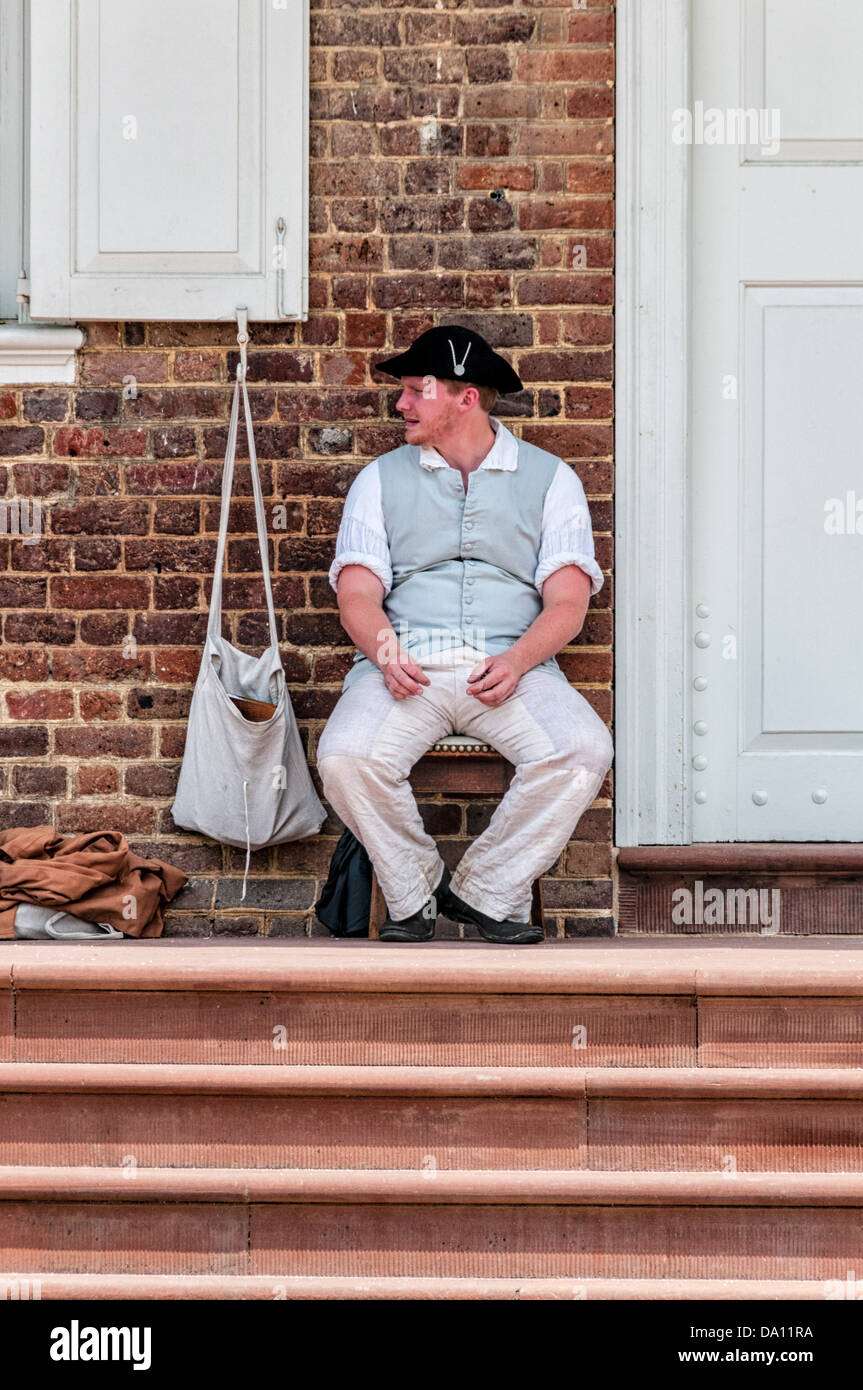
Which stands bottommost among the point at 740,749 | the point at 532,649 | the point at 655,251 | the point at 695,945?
the point at 695,945

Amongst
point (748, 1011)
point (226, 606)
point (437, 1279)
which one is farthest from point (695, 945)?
point (226, 606)

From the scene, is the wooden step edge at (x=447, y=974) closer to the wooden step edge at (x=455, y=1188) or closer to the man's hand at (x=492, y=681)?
the wooden step edge at (x=455, y=1188)

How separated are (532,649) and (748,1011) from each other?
0.98 meters

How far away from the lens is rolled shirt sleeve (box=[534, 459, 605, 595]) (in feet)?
11.7

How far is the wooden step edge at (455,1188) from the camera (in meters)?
2.62

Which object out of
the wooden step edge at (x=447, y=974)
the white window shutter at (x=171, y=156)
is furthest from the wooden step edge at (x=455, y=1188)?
the white window shutter at (x=171, y=156)

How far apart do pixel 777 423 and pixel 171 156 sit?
170 centimetres

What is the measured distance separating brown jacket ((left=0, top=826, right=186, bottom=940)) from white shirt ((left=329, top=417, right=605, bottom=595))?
2.86ft

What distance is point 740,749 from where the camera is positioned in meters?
3.94

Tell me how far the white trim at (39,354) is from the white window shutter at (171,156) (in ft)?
0.18

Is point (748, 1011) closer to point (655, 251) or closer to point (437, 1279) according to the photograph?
point (437, 1279)

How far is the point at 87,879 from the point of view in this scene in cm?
360

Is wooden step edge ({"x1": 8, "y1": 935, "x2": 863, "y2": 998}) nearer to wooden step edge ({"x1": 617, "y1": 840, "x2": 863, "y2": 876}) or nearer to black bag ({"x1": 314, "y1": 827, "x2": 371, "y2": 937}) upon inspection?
black bag ({"x1": 314, "y1": 827, "x2": 371, "y2": 937})

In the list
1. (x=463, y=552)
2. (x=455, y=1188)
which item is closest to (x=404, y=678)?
(x=463, y=552)
